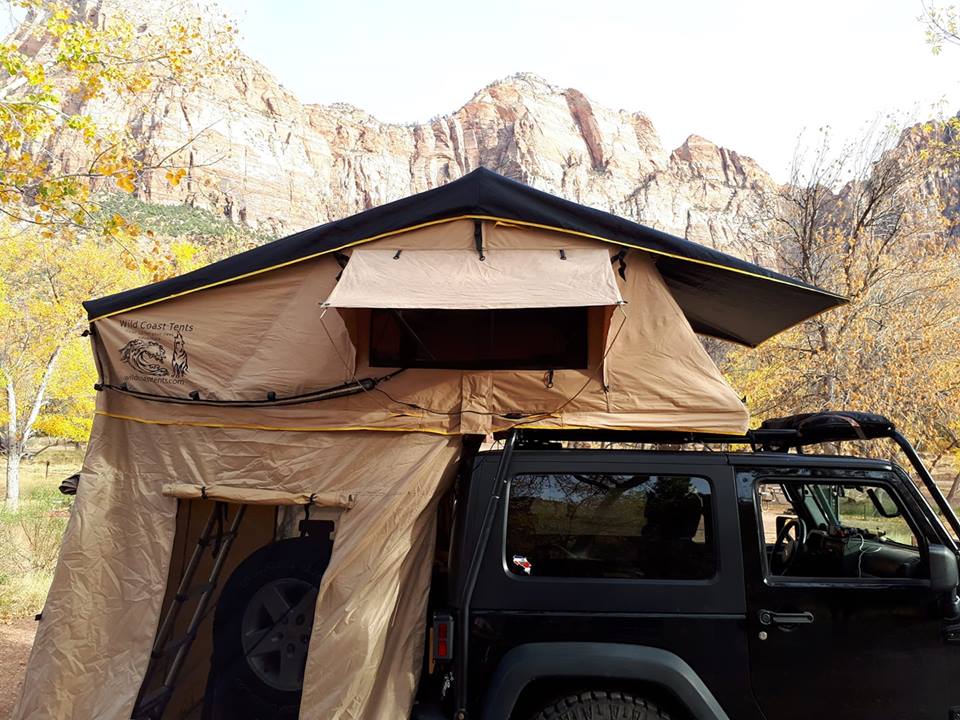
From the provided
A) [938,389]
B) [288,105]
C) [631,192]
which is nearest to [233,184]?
[288,105]

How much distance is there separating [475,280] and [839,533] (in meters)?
2.20

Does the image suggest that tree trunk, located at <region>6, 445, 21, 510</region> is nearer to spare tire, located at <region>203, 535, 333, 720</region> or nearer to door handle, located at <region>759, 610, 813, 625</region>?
spare tire, located at <region>203, 535, 333, 720</region>

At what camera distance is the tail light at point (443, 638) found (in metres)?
3.35

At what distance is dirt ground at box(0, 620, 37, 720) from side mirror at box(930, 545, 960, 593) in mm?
5703

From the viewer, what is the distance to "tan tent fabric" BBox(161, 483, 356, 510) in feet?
13.0

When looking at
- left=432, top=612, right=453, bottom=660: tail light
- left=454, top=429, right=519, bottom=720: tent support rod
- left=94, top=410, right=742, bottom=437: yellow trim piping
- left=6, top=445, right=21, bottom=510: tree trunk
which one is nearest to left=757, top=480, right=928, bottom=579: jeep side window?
left=94, top=410, right=742, bottom=437: yellow trim piping

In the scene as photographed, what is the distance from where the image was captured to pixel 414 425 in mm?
4012

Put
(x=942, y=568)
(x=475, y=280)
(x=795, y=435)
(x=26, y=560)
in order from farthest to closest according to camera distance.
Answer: (x=26, y=560) → (x=795, y=435) → (x=475, y=280) → (x=942, y=568)

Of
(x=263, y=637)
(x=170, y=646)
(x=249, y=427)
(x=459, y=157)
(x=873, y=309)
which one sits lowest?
(x=170, y=646)

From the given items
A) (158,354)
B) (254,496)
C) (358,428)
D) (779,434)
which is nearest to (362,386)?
(358,428)

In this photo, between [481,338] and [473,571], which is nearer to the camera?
[473,571]

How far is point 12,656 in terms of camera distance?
6.97 metres

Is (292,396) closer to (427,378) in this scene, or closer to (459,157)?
(427,378)

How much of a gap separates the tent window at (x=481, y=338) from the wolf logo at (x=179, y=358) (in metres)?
1.10
